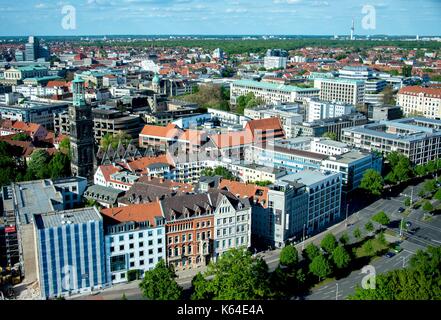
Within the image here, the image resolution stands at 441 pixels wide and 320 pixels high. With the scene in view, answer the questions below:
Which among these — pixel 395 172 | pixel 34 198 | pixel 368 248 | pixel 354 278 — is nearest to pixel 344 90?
pixel 395 172

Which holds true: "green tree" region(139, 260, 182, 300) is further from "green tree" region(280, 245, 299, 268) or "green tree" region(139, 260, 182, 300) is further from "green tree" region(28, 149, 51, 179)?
"green tree" region(28, 149, 51, 179)

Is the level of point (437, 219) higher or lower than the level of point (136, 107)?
lower

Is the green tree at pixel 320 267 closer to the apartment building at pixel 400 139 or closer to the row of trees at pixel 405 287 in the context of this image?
the row of trees at pixel 405 287

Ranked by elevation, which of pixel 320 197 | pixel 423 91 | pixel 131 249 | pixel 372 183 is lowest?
pixel 131 249

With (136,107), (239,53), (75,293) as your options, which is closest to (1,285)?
(75,293)

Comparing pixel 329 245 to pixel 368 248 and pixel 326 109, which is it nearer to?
pixel 368 248

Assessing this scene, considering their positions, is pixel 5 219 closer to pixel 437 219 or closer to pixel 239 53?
pixel 437 219

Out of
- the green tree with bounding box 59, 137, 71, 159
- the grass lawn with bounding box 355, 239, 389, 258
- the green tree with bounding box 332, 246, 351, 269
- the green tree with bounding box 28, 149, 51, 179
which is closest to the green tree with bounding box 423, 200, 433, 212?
the grass lawn with bounding box 355, 239, 389, 258
